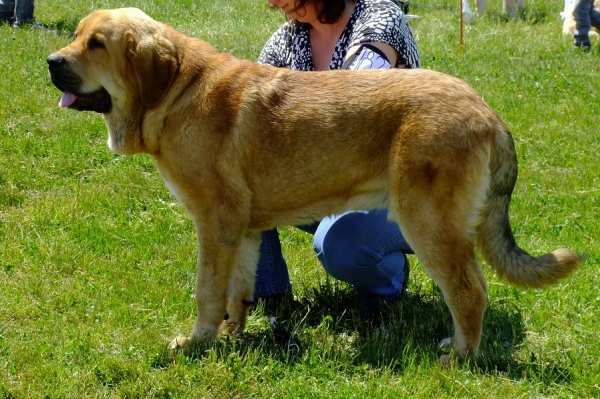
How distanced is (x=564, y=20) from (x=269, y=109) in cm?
982

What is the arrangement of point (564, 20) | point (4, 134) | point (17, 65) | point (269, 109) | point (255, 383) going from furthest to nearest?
point (564, 20), point (17, 65), point (4, 134), point (269, 109), point (255, 383)

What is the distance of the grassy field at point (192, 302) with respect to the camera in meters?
4.03

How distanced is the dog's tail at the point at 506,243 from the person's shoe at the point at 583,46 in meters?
7.59

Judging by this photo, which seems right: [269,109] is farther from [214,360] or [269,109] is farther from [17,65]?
[17,65]

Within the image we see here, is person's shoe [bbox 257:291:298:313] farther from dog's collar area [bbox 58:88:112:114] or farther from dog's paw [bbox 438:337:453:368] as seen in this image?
dog's collar area [bbox 58:88:112:114]

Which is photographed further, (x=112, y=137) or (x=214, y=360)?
(x=112, y=137)

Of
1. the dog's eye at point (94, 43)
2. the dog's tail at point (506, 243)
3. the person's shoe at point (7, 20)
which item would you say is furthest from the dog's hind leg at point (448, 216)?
the person's shoe at point (7, 20)

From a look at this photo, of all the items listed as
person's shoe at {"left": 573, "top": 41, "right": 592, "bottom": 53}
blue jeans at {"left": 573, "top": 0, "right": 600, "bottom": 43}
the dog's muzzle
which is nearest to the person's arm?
the dog's muzzle

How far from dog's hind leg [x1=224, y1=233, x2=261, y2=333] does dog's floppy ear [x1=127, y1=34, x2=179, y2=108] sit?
0.97 m

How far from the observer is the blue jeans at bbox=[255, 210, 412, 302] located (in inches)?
185

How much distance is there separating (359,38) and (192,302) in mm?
1820

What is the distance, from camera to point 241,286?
471 centimetres

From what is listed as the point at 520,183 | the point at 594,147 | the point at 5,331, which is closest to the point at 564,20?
the point at 594,147

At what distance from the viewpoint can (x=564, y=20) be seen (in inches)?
507
